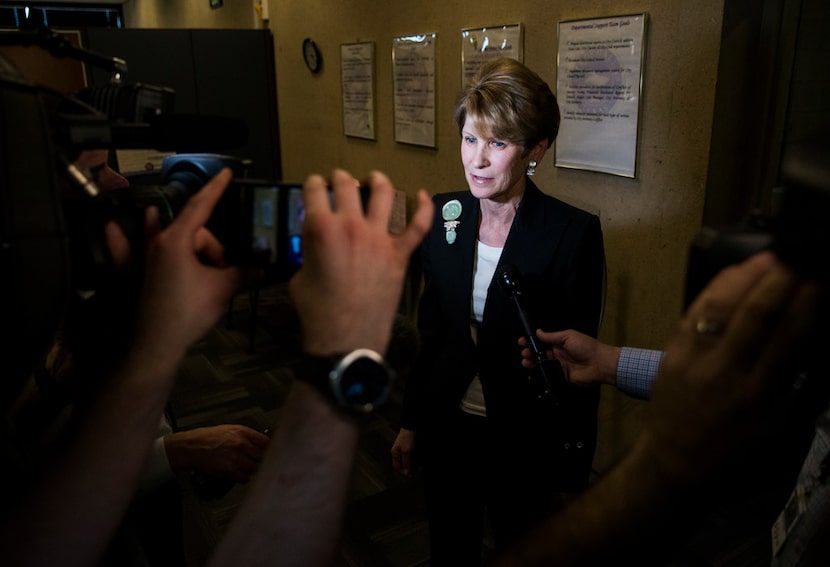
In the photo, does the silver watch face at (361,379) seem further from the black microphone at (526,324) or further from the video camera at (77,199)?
the black microphone at (526,324)

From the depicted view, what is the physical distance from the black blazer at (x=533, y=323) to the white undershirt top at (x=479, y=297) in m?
0.03

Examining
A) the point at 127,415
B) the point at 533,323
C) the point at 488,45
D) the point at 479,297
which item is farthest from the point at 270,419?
the point at 127,415

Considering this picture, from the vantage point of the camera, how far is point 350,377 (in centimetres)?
59

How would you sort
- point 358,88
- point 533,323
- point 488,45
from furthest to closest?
1. point 358,88
2. point 488,45
3. point 533,323

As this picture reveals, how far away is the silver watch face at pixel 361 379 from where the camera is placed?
1.93ft

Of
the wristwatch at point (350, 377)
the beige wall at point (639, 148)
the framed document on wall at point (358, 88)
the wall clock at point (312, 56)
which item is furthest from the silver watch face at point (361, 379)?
the wall clock at point (312, 56)

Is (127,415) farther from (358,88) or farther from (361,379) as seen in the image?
(358,88)

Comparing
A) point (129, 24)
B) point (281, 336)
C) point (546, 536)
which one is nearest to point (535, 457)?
point (546, 536)

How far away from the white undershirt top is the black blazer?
0.09 ft

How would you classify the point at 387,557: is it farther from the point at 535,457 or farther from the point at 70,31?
the point at 70,31

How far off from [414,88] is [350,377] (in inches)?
117

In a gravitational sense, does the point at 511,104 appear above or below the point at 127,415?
above

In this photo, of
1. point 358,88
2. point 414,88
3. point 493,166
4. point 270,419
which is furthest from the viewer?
point 358,88

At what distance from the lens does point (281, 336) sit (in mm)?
4102
